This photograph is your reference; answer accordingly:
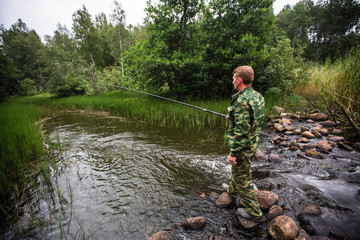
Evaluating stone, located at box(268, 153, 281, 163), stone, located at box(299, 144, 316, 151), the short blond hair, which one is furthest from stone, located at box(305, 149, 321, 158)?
the short blond hair

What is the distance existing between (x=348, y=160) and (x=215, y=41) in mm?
9648

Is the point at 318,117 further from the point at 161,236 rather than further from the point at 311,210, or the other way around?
the point at 161,236

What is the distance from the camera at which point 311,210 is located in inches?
93.2

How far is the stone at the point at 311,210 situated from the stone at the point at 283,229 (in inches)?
24.0

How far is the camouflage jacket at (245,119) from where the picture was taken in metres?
2.06

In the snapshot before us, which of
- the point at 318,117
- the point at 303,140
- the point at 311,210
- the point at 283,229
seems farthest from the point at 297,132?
the point at 283,229

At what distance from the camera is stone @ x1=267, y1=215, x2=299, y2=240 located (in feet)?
6.18

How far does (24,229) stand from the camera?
2311 mm

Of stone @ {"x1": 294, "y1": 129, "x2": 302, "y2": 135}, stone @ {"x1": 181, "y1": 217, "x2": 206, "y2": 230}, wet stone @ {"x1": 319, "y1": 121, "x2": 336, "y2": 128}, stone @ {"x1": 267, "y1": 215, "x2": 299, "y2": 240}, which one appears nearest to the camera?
stone @ {"x1": 267, "y1": 215, "x2": 299, "y2": 240}

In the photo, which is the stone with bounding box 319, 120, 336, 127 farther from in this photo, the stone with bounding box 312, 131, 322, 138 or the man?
the man

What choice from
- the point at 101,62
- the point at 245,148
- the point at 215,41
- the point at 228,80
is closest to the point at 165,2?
the point at 215,41

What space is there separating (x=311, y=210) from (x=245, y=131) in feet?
5.90

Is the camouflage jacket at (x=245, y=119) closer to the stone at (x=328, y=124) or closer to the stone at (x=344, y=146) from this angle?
the stone at (x=344, y=146)

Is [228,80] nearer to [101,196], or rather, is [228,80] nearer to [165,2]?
[165,2]
